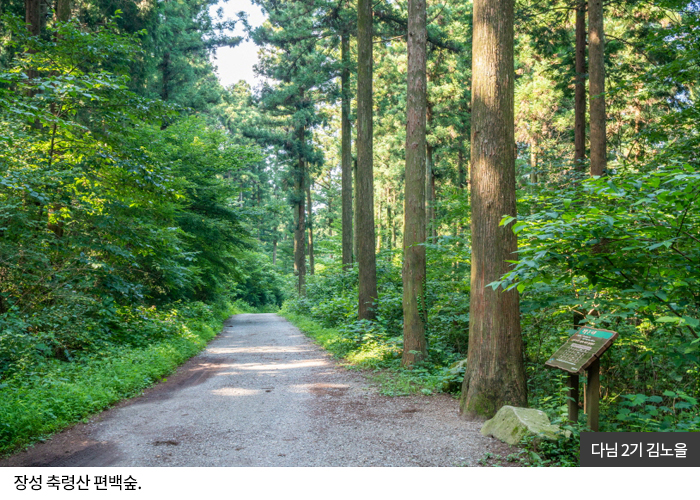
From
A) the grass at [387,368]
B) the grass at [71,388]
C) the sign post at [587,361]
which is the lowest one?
the grass at [387,368]

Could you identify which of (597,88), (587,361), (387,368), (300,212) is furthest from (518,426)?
(300,212)

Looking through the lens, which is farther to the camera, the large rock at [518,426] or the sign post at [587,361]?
the large rock at [518,426]

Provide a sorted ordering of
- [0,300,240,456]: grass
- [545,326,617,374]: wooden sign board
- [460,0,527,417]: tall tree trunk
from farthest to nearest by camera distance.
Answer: [460,0,527,417]: tall tree trunk < [0,300,240,456]: grass < [545,326,617,374]: wooden sign board

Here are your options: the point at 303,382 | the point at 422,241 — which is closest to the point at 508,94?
the point at 422,241

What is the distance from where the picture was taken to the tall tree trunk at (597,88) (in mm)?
9406

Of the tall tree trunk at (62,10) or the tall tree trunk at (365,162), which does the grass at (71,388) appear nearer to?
the tall tree trunk at (365,162)

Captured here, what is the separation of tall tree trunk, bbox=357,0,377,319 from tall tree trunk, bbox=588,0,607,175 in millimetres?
5393

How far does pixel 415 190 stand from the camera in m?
8.55

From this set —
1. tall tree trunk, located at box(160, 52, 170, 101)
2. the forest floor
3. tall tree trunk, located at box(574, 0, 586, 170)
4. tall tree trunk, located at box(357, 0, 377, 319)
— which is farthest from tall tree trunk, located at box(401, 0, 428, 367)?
tall tree trunk, located at box(160, 52, 170, 101)

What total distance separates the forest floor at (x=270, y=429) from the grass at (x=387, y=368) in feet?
0.86
